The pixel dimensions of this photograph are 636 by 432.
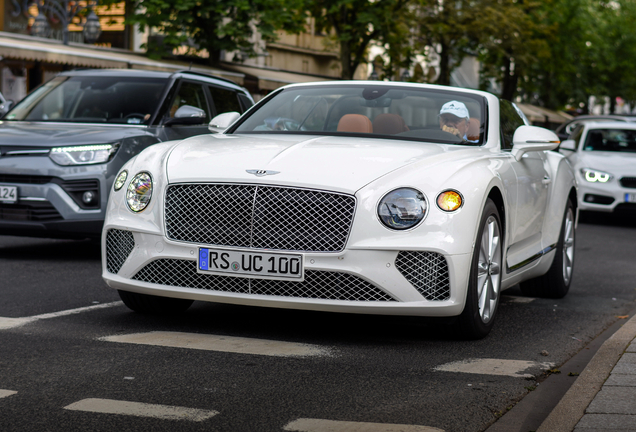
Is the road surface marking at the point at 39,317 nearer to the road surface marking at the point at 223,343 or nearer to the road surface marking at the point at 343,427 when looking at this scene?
the road surface marking at the point at 223,343

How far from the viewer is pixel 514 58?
35.4 m

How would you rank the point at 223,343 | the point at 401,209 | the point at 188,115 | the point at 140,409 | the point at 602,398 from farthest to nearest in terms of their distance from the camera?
the point at 188,115
the point at 223,343
the point at 401,209
the point at 602,398
the point at 140,409

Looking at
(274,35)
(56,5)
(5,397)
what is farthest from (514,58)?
(5,397)

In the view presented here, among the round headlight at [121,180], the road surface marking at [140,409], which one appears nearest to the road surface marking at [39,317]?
the round headlight at [121,180]

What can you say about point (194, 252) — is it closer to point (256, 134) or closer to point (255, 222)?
point (255, 222)

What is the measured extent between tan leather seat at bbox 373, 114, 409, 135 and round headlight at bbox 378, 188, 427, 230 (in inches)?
51.7

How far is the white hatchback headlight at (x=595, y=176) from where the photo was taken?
646 inches

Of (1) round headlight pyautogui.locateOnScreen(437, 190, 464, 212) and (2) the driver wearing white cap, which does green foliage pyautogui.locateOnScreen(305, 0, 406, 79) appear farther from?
(1) round headlight pyautogui.locateOnScreen(437, 190, 464, 212)

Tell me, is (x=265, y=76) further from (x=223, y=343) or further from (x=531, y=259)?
(x=223, y=343)

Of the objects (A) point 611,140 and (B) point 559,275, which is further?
(A) point 611,140

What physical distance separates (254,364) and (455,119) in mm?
2452

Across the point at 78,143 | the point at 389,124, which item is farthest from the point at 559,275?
the point at 78,143

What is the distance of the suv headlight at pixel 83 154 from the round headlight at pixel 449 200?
406 cm

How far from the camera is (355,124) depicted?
254 inches
